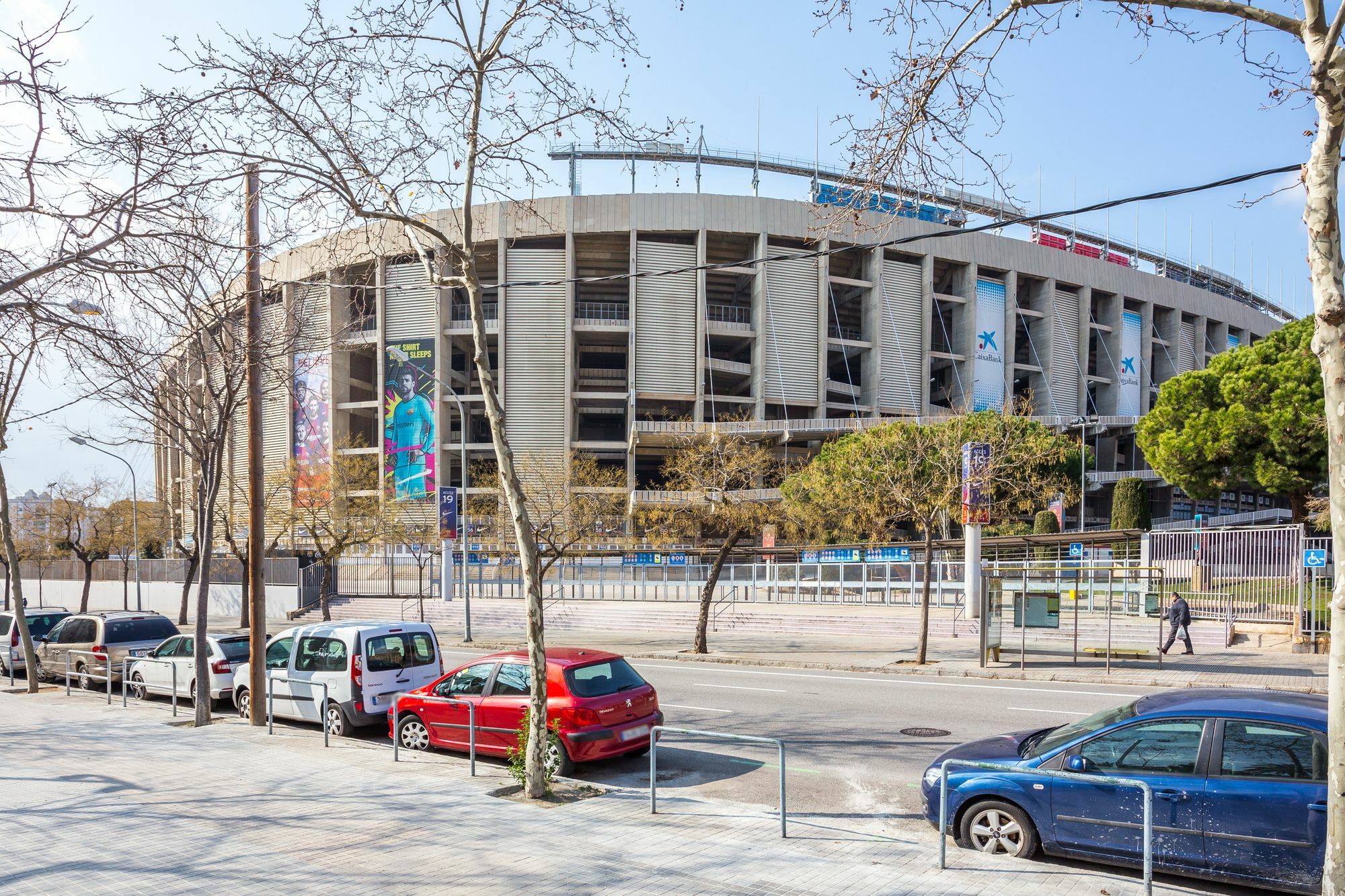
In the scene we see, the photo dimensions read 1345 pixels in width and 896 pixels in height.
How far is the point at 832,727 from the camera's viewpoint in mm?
13414

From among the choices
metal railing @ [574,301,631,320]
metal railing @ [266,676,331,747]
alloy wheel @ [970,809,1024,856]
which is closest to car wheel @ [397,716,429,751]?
metal railing @ [266,676,331,747]

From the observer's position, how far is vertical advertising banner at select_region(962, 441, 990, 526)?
21547 millimetres

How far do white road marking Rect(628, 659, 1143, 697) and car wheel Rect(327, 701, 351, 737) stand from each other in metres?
9.59

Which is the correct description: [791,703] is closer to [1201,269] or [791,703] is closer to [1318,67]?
[1318,67]

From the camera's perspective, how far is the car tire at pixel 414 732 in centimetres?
1155

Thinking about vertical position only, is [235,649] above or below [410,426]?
below

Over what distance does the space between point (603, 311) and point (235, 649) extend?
4962 centimetres

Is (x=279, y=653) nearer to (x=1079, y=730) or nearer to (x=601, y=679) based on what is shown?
(x=601, y=679)

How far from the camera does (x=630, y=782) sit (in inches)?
404

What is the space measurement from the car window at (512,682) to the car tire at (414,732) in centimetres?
128

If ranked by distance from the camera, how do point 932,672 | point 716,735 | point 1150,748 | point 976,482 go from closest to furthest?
point 1150,748 < point 716,735 < point 932,672 < point 976,482

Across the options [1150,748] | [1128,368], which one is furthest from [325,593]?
[1128,368]

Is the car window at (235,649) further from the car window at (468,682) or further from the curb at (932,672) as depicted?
the curb at (932,672)

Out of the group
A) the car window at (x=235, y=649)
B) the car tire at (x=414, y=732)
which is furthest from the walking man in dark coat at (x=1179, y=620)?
the car window at (x=235, y=649)
